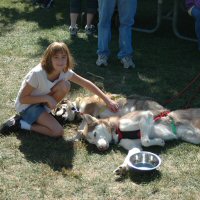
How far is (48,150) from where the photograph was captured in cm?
404

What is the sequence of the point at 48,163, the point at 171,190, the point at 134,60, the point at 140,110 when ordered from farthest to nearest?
the point at 134,60 < the point at 140,110 < the point at 48,163 < the point at 171,190

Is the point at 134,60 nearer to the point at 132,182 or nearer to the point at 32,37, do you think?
the point at 32,37

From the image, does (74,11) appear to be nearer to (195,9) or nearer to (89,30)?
(89,30)

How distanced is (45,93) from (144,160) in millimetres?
1188

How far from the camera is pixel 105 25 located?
5.82m

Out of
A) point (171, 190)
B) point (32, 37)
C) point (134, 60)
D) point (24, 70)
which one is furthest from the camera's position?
point (32, 37)

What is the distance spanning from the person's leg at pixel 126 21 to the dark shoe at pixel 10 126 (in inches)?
82.8

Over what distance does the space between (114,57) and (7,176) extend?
10.4 ft

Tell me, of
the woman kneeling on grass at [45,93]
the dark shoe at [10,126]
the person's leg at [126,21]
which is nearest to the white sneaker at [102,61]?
the person's leg at [126,21]

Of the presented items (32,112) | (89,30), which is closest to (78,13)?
(89,30)

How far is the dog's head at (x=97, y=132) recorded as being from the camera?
13.2ft

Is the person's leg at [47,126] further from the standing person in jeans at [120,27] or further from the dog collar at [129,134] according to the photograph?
the standing person in jeans at [120,27]

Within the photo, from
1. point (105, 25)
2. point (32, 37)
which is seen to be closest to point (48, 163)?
point (105, 25)

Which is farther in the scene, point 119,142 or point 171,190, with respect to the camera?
point 119,142
